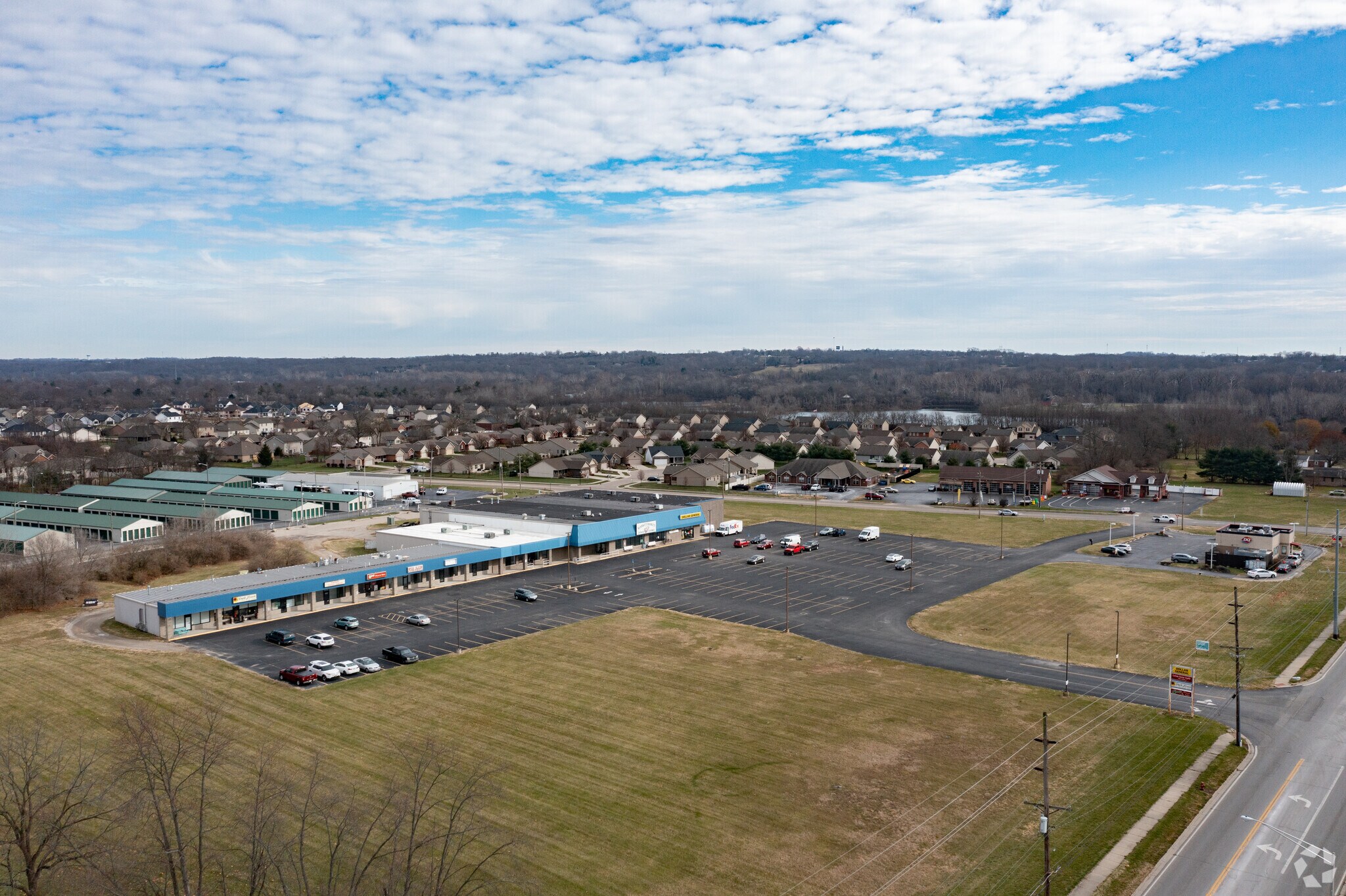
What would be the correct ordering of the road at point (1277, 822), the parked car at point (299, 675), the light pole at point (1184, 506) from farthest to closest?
the light pole at point (1184, 506), the parked car at point (299, 675), the road at point (1277, 822)

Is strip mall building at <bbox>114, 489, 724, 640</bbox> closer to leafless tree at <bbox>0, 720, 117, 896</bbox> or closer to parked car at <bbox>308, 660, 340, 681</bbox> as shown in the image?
parked car at <bbox>308, 660, 340, 681</bbox>

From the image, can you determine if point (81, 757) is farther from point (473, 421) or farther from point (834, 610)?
point (473, 421)

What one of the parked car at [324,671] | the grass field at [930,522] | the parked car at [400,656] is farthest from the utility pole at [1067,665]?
the parked car at [324,671]

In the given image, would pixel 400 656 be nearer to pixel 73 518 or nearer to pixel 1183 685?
pixel 1183 685

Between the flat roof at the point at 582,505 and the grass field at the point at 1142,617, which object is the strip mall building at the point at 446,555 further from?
the grass field at the point at 1142,617

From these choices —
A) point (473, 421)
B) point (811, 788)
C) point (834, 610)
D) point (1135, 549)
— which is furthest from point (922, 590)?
point (473, 421)

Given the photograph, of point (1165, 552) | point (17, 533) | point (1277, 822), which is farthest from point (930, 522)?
point (17, 533)
